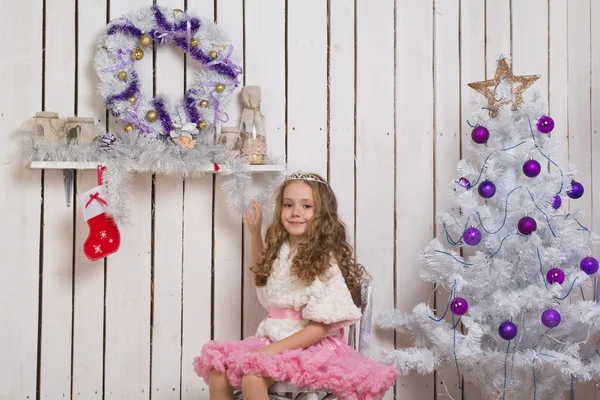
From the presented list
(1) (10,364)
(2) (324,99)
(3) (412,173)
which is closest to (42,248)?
(1) (10,364)

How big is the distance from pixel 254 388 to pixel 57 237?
3.22 ft

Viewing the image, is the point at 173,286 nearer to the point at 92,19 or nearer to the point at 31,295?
the point at 31,295

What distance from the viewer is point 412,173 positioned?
3111mm

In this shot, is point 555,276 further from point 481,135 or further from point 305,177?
point 305,177

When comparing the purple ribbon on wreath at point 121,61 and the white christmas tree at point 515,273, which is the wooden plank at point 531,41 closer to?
the white christmas tree at point 515,273

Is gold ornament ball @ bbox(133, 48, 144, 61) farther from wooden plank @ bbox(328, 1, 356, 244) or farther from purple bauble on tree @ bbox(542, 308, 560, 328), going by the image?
purple bauble on tree @ bbox(542, 308, 560, 328)

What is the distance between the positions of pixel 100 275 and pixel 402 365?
1178 millimetres

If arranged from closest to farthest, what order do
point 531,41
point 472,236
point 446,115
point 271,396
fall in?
point 271,396
point 472,236
point 446,115
point 531,41

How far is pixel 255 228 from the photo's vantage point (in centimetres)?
274

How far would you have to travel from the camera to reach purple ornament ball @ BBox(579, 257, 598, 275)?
8.46ft

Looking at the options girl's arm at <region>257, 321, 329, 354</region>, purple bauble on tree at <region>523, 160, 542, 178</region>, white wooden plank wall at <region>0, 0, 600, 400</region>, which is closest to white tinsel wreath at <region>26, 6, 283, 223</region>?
white wooden plank wall at <region>0, 0, 600, 400</region>

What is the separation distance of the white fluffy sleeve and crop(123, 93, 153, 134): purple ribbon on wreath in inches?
33.3

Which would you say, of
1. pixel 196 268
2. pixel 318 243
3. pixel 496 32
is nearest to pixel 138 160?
pixel 196 268

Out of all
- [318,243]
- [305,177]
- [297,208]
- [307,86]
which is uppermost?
[307,86]
